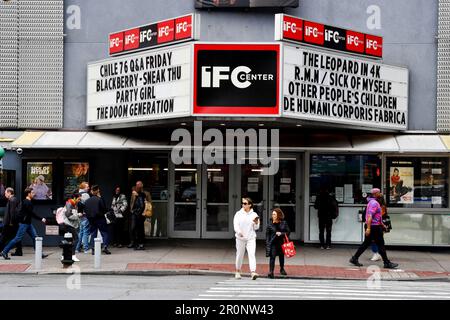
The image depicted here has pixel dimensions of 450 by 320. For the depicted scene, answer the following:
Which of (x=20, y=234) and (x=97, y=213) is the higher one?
(x=97, y=213)

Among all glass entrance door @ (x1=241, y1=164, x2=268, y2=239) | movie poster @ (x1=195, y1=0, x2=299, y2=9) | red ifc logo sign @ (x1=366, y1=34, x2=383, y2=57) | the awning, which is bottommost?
glass entrance door @ (x1=241, y1=164, x2=268, y2=239)

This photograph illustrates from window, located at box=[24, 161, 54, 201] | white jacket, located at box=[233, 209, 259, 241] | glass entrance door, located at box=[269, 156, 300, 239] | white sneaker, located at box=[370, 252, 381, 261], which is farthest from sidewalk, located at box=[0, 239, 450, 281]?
window, located at box=[24, 161, 54, 201]

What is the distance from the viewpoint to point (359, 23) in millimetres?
20688

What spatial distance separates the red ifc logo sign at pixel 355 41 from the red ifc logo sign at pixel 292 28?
Result: 1.73 meters

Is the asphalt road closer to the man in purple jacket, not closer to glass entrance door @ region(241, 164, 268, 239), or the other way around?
the man in purple jacket

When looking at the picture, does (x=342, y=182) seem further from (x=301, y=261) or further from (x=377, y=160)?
(x=301, y=261)

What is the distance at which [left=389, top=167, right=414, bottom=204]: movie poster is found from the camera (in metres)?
20.8

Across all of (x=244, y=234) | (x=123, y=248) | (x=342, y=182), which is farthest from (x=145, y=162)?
(x=244, y=234)

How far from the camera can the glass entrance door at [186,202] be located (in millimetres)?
22766

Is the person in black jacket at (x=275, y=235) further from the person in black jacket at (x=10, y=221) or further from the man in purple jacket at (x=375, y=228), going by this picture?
the person in black jacket at (x=10, y=221)

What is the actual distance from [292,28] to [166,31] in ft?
10.3

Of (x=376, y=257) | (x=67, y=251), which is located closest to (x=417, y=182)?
(x=376, y=257)

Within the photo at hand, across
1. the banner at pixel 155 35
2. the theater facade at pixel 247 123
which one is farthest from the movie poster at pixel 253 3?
the banner at pixel 155 35

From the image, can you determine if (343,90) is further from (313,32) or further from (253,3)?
(253,3)
